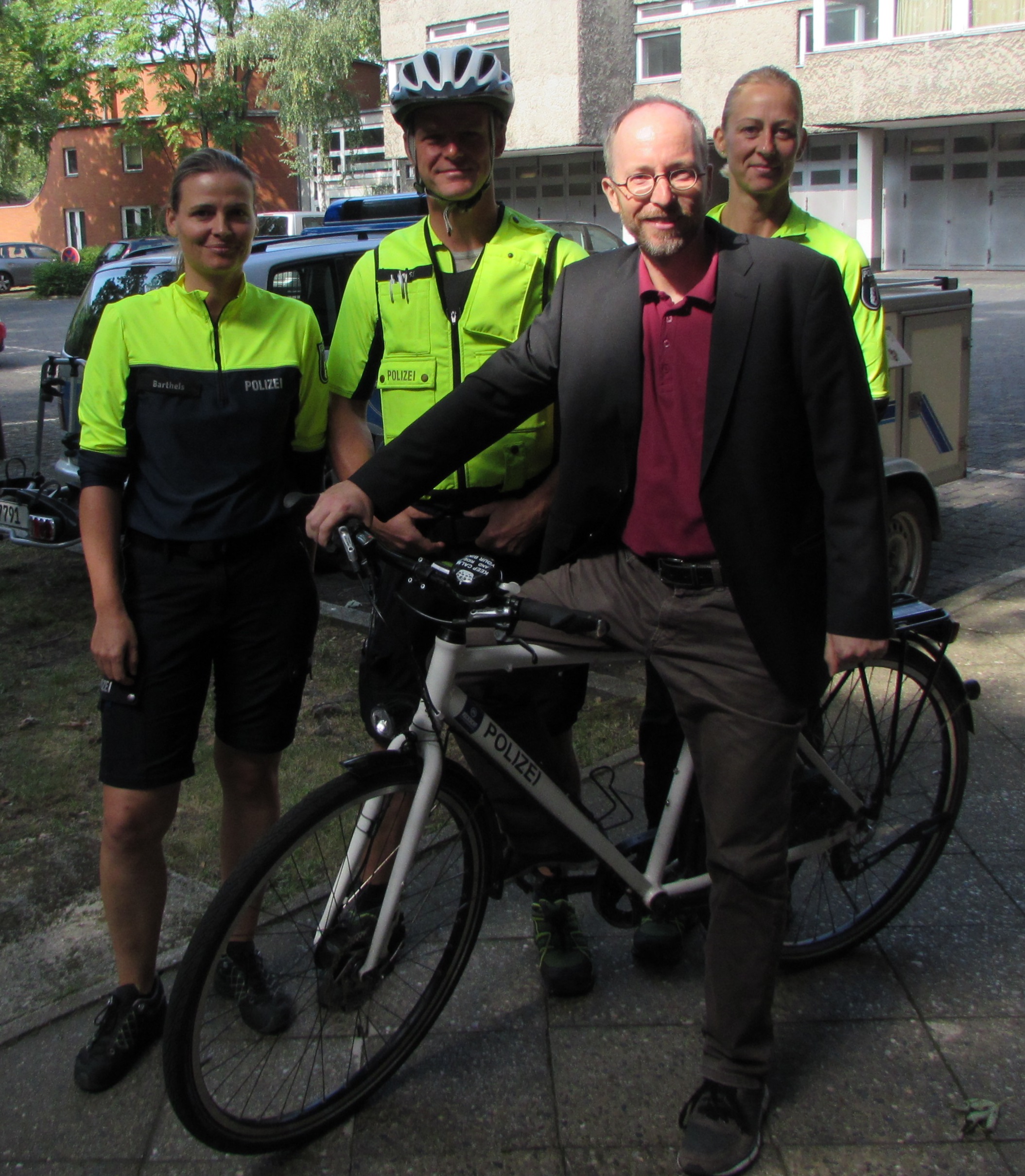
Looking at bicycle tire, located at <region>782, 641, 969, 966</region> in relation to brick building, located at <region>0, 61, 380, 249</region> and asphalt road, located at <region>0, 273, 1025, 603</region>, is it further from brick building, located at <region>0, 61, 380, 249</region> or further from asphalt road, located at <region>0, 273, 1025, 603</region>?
brick building, located at <region>0, 61, 380, 249</region>

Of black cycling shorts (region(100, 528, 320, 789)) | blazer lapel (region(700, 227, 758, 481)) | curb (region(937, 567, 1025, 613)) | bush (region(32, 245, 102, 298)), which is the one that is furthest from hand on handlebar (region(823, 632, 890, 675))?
bush (region(32, 245, 102, 298))

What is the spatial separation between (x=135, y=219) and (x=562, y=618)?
5432 cm

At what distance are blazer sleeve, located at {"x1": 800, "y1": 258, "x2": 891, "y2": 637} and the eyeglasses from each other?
0.29 meters

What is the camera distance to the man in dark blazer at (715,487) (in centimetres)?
234

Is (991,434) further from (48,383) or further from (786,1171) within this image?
(786,1171)

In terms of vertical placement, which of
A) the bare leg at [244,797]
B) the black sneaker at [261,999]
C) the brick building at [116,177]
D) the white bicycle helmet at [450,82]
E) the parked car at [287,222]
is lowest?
the black sneaker at [261,999]

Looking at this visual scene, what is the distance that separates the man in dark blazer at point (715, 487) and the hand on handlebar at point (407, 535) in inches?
13.5

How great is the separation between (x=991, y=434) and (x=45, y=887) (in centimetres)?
904

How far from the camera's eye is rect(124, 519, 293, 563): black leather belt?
9.00 feet

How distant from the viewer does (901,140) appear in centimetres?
3262

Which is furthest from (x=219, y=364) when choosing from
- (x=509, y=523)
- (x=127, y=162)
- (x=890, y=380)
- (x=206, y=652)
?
(x=127, y=162)

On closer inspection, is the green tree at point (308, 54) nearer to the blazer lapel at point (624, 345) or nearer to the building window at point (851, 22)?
the building window at point (851, 22)

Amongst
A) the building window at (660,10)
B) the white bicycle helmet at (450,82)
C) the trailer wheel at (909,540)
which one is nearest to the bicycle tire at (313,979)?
the white bicycle helmet at (450,82)

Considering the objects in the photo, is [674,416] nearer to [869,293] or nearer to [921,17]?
[869,293]
